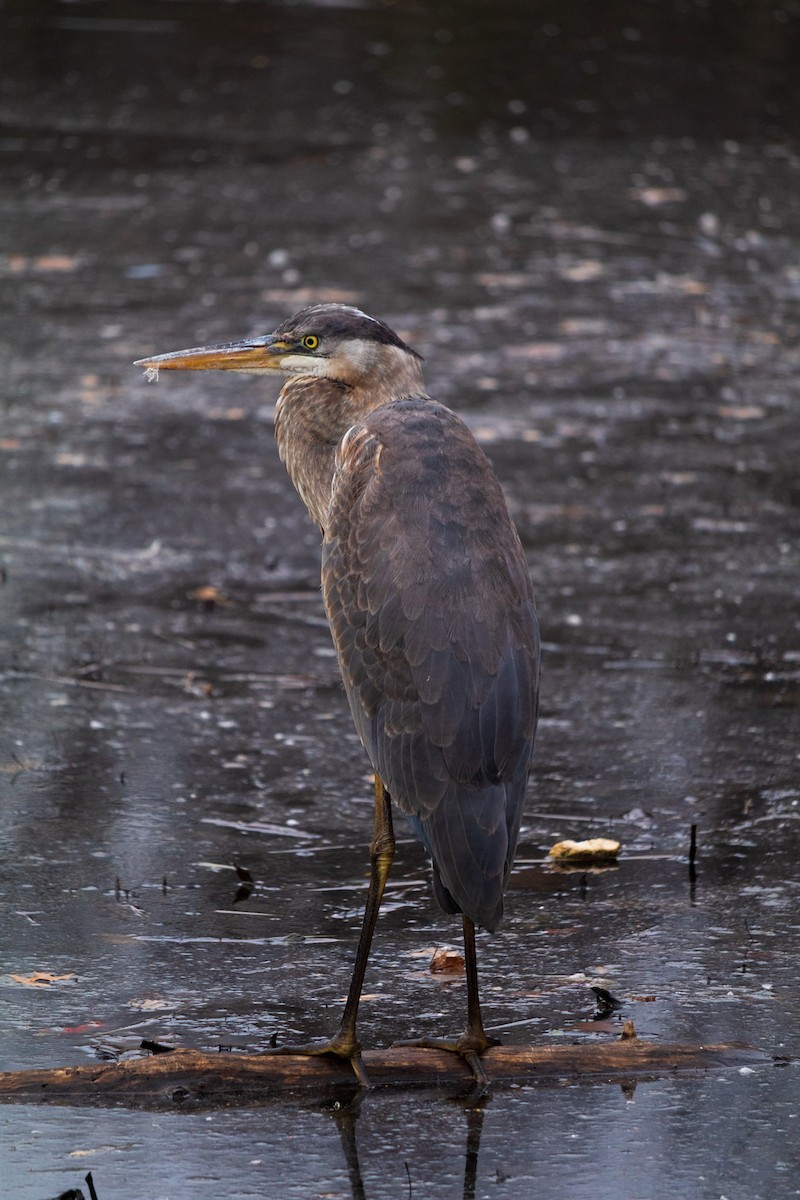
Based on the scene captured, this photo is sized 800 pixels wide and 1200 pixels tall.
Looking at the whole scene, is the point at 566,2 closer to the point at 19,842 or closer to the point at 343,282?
the point at 343,282

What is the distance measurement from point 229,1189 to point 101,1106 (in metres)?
0.44

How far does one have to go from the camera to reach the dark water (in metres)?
4.00

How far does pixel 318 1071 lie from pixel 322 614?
3536 millimetres

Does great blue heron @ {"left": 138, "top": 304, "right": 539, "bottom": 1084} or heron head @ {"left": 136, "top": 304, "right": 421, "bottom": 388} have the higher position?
heron head @ {"left": 136, "top": 304, "right": 421, "bottom": 388}

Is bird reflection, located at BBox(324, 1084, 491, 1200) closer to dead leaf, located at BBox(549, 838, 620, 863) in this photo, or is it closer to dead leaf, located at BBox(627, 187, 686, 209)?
dead leaf, located at BBox(549, 838, 620, 863)

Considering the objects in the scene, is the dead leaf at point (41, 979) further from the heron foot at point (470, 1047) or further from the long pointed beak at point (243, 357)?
the long pointed beak at point (243, 357)

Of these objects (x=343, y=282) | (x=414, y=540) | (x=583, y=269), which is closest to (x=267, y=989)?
(x=414, y=540)

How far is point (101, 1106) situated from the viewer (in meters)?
3.84

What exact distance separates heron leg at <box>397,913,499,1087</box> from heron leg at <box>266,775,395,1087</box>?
181 mm

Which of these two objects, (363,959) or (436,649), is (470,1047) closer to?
(363,959)

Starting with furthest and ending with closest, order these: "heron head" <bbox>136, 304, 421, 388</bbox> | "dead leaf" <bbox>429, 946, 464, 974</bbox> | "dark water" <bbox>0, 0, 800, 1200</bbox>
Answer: "heron head" <bbox>136, 304, 421, 388</bbox>, "dead leaf" <bbox>429, 946, 464, 974</bbox>, "dark water" <bbox>0, 0, 800, 1200</bbox>

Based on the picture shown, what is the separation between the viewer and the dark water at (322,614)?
4.00 metres

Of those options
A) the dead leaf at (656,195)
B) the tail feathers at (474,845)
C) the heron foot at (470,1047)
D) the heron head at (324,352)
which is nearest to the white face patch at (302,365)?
the heron head at (324,352)

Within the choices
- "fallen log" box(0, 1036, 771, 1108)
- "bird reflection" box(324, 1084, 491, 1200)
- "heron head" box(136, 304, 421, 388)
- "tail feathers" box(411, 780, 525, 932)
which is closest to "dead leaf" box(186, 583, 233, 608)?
"heron head" box(136, 304, 421, 388)
